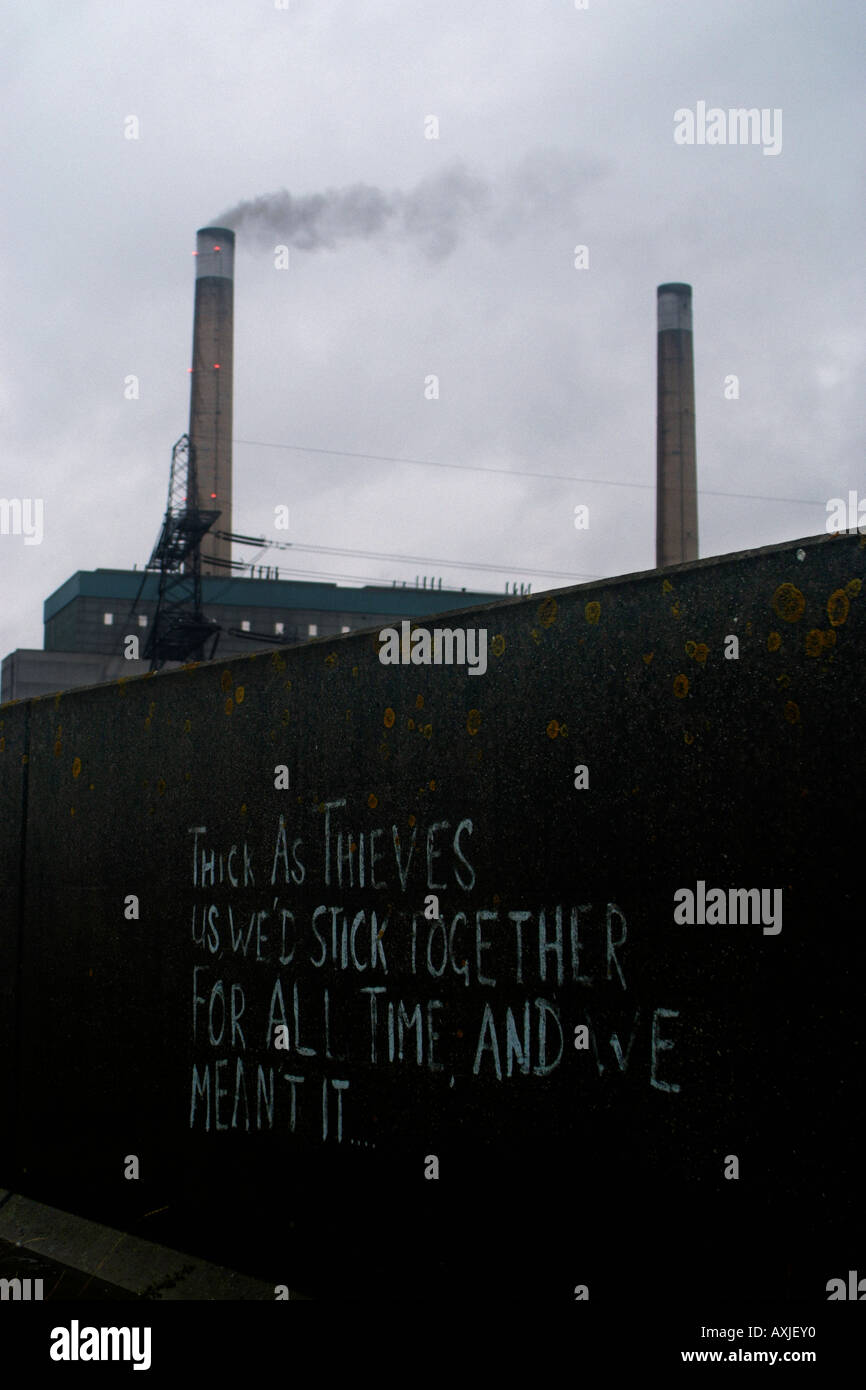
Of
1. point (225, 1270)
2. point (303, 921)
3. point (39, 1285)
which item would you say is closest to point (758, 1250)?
point (303, 921)

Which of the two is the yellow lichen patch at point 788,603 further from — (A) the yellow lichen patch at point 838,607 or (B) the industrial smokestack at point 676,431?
(B) the industrial smokestack at point 676,431

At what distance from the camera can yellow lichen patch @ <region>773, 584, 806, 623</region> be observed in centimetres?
234

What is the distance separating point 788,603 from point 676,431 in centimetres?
4422

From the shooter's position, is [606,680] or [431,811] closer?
[606,680]

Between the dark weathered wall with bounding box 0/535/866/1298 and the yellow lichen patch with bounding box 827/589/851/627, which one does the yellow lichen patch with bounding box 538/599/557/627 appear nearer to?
the dark weathered wall with bounding box 0/535/866/1298

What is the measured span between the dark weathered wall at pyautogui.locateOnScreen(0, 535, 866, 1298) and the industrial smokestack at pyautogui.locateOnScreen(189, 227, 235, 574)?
1642 inches

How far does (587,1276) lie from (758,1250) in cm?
44

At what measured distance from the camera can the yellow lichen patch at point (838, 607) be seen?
2270 mm

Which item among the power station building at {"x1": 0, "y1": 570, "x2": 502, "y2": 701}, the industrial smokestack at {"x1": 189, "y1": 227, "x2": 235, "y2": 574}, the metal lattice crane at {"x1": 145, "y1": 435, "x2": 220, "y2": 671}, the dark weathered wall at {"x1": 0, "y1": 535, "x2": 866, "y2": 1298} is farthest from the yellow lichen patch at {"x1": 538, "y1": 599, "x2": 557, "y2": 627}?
the power station building at {"x1": 0, "y1": 570, "x2": 502, "y2": 701}

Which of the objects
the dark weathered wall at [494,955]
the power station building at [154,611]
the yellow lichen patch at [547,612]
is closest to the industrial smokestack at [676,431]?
the power station building at [154,611]

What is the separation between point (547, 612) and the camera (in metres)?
2.86
